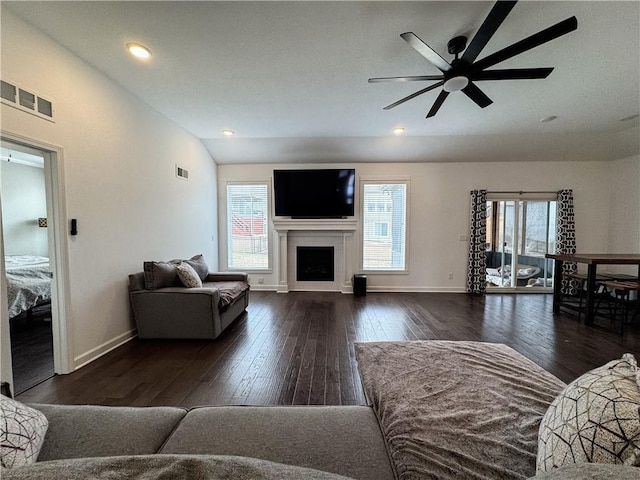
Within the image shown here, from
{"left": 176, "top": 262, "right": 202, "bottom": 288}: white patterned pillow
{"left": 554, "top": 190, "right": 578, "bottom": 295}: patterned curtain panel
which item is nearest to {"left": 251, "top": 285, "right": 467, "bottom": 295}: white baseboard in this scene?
{"left": 554, "top": 190, "right": 578, "bottom": 295}: patterned curtain panel

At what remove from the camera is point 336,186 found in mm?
5398

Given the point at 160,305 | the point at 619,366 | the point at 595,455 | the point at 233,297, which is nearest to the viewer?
the point at 595,455

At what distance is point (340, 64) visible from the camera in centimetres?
260

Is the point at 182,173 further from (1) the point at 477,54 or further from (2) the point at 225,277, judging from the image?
(1) the point at 477,54

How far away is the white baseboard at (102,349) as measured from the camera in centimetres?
247

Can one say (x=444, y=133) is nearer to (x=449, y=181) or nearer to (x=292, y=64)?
(x=449, y=181)

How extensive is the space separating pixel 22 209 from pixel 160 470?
6598mm

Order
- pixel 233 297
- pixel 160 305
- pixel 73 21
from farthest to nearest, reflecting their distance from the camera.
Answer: pixel 233 297 < pixel 160 305 < pixel 73 21

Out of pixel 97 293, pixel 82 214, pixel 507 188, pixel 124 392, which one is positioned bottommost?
pixel 124 392

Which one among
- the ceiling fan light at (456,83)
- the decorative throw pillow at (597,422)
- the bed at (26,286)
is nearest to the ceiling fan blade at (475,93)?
the ceiling fan light at (456,83)

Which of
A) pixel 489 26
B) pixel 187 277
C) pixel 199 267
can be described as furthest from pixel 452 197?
pixel 187 277

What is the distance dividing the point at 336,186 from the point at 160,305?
3730mm

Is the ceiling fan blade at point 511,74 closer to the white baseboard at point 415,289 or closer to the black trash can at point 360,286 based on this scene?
the black trash can at point 360,286

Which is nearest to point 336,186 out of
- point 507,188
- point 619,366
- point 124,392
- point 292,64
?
point 292,64
